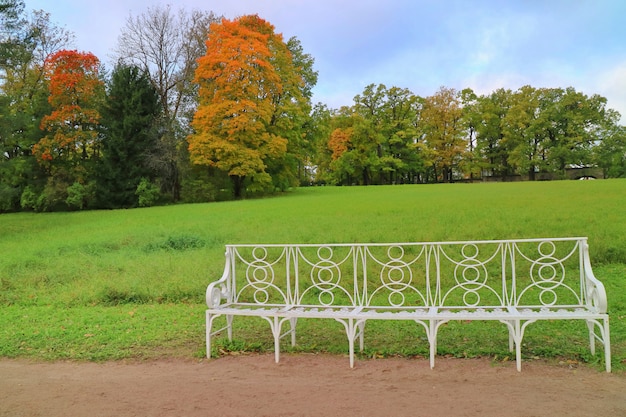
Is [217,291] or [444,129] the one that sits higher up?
[444,129]

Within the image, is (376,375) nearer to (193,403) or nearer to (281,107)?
(193,403)

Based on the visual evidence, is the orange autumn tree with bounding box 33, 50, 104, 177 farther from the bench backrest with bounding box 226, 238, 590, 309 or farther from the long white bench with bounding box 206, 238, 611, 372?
the bench backrest with bounding box 226, 238, 590, 309

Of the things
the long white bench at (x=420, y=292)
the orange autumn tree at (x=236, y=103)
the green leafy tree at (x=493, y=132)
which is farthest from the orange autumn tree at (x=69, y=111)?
the green leafy tree at (x=493, y=132)

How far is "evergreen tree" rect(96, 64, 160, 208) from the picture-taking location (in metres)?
30.1

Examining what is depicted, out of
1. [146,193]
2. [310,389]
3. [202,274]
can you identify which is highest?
[146,193]

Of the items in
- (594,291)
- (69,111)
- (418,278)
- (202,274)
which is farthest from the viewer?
(69,111)

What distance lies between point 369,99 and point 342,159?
6835 millimetres

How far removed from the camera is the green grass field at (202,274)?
5.18 meters

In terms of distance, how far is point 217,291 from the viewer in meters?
5.20

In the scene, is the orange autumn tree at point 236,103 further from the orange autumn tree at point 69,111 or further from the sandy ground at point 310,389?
the sandy ground at point 310,389

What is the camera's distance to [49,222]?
21625mm

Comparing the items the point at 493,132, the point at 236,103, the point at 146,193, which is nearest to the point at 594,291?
the point at 236,103

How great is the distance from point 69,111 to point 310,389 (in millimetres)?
31131

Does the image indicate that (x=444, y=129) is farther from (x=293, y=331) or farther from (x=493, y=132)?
Answer: (x=293, y=331)
